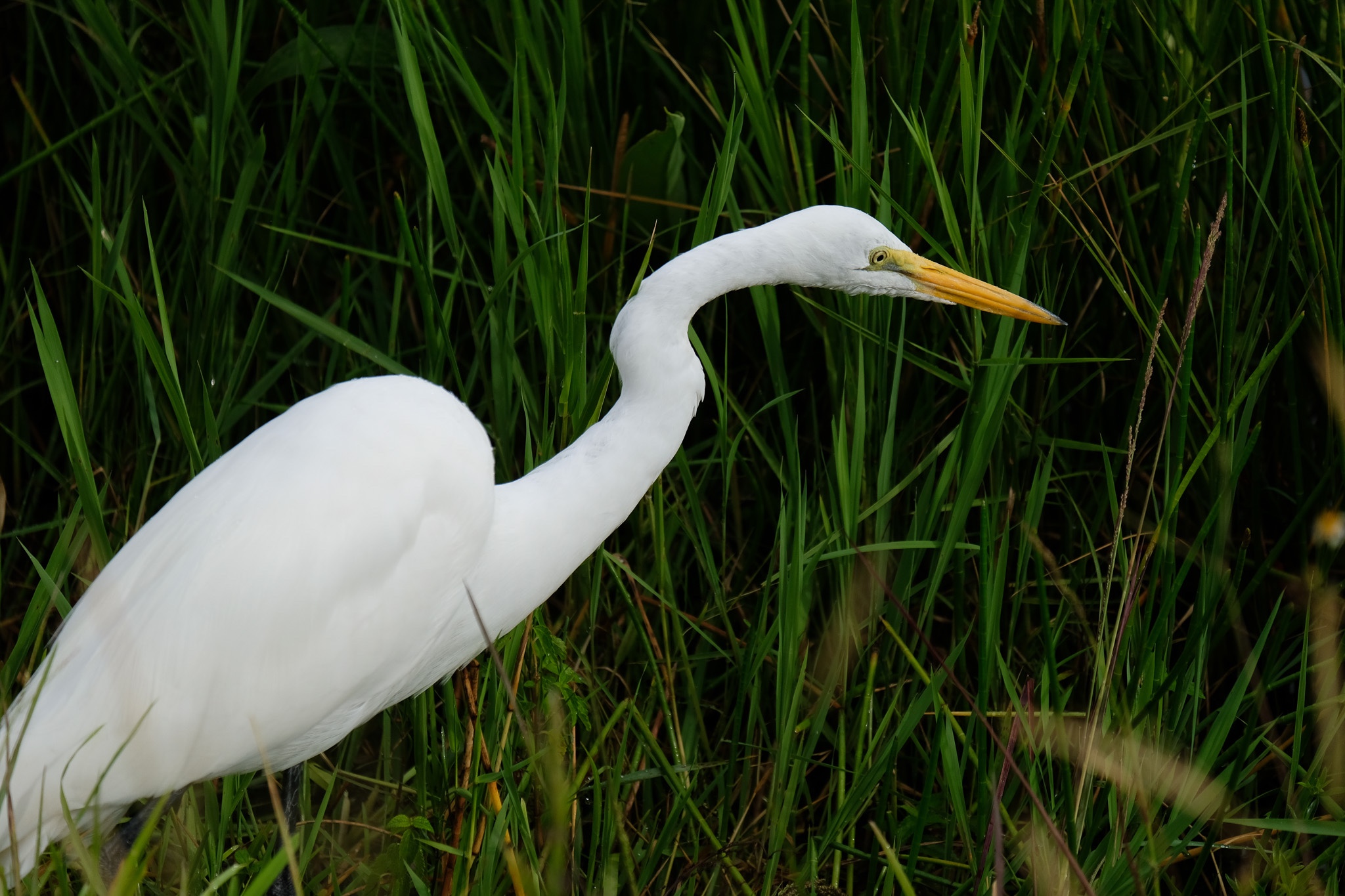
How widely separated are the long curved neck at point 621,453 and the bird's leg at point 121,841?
44 centimetres

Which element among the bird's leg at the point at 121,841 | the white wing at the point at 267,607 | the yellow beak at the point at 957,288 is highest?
the yellow beak at the point at 957,288

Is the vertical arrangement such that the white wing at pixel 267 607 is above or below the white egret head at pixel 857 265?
below

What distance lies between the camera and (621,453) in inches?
58.3

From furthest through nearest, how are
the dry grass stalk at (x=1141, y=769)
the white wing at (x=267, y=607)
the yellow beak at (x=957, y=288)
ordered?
the yellow beak at (x=957, y=288), the white wing at (x=267, y=607), the dry grass stalk at (x=1141, y=769)

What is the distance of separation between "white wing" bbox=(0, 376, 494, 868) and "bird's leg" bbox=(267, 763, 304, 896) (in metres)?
0.19

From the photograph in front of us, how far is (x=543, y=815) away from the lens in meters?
1.56

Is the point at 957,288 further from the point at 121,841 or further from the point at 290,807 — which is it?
the point at 121,841

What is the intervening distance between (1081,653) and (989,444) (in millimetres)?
396

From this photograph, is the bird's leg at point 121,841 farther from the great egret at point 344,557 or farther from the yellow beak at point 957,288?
the yellow beak at point 957,288

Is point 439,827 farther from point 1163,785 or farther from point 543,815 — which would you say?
point 1163,785

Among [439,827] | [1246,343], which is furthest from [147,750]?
[1246,343]

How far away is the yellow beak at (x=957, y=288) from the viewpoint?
1.50m

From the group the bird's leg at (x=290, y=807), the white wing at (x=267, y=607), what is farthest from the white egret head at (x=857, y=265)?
the bird's leg at (x=290, y=807)

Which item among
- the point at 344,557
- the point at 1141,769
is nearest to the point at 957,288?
the point at 1141,769
